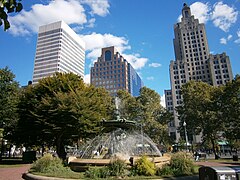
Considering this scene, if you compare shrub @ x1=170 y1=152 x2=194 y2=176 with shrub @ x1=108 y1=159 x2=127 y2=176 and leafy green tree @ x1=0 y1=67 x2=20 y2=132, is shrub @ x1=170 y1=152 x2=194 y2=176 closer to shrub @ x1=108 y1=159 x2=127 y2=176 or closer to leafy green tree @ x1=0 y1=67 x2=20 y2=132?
shrub @ x1=108 y1=159 x2=127 y2=176

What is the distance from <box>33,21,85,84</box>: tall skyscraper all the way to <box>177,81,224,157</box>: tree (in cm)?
9876

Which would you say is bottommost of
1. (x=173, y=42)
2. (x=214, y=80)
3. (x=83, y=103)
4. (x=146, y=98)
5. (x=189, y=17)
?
(x=83, y=103)

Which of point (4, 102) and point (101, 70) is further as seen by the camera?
point (101, 70)

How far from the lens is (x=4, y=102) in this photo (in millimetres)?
29891

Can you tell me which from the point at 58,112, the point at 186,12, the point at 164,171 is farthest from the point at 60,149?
the point at 186,12

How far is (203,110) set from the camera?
134 feet

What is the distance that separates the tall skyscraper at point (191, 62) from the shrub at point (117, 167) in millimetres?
94677

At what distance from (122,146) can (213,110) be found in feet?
91.0

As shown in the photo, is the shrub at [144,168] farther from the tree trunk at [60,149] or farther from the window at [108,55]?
the window at [108,55]

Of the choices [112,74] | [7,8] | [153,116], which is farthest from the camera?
[112,74]

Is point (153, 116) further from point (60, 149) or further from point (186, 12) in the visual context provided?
point (186, 12)

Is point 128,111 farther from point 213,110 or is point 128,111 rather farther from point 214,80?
point 214,80

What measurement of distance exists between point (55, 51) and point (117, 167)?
430 ft

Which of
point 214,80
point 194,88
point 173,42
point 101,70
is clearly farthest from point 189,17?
point 194,88
